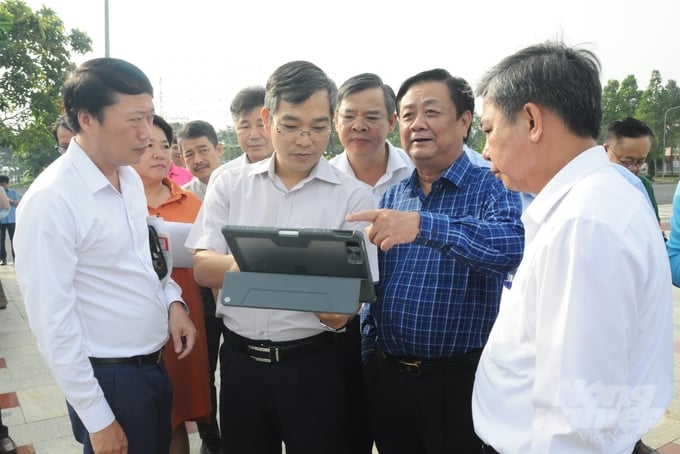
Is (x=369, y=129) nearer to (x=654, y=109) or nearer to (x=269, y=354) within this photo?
(x=269, y=354)

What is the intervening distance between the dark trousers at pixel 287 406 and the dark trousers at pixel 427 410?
0.51 feet

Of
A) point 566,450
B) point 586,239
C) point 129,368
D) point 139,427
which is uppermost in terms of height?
point 586,239

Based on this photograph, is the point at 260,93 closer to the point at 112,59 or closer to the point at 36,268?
the point at 112,59

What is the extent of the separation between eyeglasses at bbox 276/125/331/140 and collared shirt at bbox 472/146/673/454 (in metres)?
0.89

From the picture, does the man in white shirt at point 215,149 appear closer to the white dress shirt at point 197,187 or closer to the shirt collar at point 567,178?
the white dress shirt at point 197,187

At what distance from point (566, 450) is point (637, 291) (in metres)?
0.34

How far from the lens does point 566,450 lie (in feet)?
3.29

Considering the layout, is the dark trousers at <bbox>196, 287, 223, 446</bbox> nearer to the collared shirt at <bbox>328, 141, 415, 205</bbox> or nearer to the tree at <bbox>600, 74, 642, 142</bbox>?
the collared shirt at <bbox>328, 141, 415, 205</bbox>

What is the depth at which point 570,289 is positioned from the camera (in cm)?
96

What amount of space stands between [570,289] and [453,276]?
812 millimetres

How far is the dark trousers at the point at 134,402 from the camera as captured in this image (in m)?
1.63

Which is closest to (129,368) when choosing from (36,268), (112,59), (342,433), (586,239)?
(36,268)

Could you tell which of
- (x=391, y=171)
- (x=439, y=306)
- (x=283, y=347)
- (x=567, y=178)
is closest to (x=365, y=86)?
(x=391, y=171)

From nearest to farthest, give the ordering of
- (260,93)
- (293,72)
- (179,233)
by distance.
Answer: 1. (293,72)
2. (179,233)
3. (260,93)
